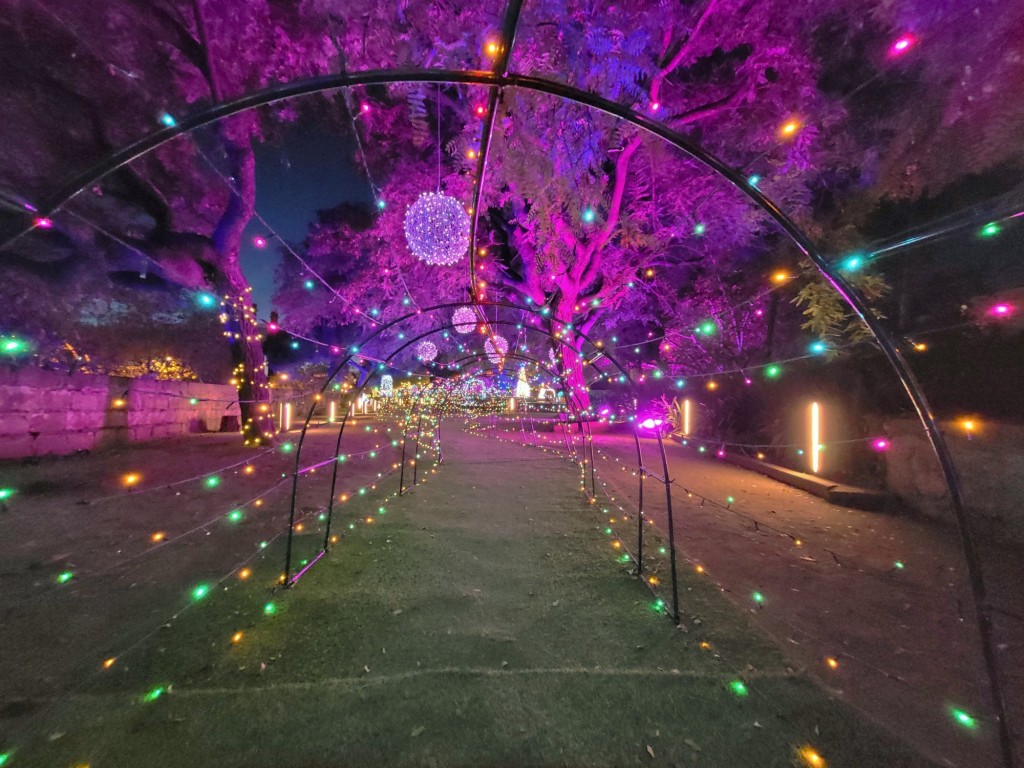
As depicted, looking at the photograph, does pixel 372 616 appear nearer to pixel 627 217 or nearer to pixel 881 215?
pixel 881 215

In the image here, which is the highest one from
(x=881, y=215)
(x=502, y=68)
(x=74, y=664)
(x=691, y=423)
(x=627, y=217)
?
(x=627, y=217)

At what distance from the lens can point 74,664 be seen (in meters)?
2.43

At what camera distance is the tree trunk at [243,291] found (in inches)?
364

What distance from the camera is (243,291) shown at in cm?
1007

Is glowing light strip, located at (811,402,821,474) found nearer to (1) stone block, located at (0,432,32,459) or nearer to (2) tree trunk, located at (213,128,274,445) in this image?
(2) tree trunk, located at (213,128,274,445)

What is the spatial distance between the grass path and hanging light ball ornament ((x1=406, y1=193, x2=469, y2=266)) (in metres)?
3.25

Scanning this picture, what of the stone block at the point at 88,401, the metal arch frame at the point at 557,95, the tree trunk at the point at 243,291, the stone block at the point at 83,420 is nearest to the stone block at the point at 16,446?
the stone block at the point at 83,420

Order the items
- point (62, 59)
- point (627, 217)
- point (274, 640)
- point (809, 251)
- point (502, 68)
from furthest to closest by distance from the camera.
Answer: point (627, 217), point (62, 59), point (274, 640), point (809, 251), point (502, 68)

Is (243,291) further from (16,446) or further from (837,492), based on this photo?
(837,492)

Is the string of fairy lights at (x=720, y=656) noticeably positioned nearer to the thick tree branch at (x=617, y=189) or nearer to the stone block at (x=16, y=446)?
the thick tree branch at (x=617, y=189)

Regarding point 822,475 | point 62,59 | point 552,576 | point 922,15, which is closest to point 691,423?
point 822,475

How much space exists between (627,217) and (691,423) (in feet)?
21.0

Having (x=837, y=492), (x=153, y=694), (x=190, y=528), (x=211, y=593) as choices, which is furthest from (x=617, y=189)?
(x=153, y=694)

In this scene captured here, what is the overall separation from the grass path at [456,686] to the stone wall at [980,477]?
3.95m
